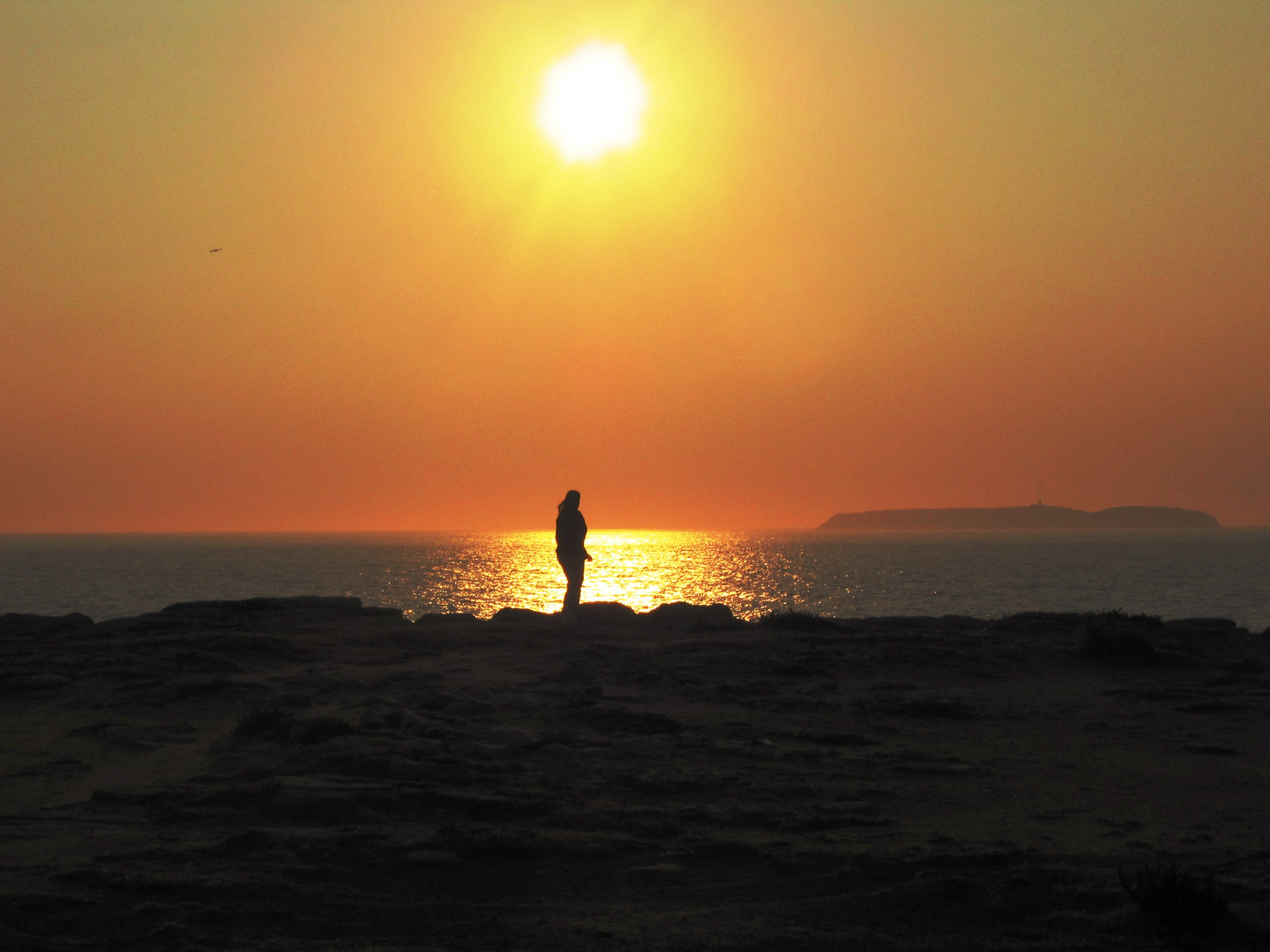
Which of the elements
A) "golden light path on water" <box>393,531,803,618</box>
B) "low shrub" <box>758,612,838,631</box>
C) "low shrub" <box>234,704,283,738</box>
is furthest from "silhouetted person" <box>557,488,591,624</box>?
"golden light path on water" <box>393,531,803,618</box>

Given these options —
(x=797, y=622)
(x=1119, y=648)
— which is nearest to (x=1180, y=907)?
(x=1119, y=648)

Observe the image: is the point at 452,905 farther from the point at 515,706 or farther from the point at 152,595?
the point at 152,595

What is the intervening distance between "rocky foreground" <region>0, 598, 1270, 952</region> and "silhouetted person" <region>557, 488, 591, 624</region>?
4489 millimetres

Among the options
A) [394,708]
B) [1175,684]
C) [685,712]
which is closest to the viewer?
[394,708]

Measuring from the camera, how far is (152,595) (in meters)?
71.9

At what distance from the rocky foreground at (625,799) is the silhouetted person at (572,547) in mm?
4489

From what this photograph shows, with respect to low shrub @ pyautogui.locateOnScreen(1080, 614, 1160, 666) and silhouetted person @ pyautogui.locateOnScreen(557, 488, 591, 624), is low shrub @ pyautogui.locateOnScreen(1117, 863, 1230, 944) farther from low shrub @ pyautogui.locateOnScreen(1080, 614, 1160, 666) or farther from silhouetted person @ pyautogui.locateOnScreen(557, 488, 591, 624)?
silhouetted person @ pyautogui.locateOnScreen(557, 488, 591, 624)

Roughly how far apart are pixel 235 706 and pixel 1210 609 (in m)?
57.4

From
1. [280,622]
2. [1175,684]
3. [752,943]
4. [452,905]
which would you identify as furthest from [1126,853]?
[280,622]

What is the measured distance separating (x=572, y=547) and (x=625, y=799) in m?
13.6

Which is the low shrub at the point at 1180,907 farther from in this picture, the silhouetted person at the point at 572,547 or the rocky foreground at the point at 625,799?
the silhouetted person at the point at 572,547

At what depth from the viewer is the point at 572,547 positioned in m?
23.2

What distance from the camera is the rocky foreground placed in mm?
6668

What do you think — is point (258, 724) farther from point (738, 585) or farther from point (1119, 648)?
point (738, 585)
